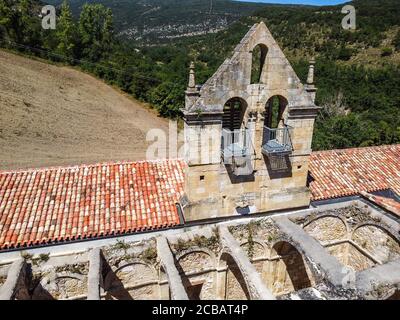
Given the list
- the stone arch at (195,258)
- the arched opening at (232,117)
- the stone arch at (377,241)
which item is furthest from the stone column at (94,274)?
the stone arch at (377,241)

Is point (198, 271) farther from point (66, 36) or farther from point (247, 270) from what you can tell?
point (66, 36)

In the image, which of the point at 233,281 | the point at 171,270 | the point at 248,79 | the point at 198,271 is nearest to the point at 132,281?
the point at 198,271

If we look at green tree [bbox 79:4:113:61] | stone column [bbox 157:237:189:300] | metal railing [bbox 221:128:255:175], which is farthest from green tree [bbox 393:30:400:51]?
stone column [bbox 157:237:189:300]

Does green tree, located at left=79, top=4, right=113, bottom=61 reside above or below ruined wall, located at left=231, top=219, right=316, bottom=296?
above

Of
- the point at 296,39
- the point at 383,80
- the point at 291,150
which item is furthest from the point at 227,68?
the point at 296,39

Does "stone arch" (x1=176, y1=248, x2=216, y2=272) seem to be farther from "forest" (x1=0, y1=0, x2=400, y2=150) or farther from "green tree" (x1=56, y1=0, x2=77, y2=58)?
"green tree" (x1=56, y1=0, x2=77, y2=58)

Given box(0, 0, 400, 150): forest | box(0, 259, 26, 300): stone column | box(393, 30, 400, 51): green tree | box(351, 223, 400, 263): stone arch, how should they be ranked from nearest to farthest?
box(0, 259, 26, 300): stone column
box(351, 223, 400, 263): stone arch
box(0, 0, 400, 150): forest
box(393, 30, 400, 51): green tree
